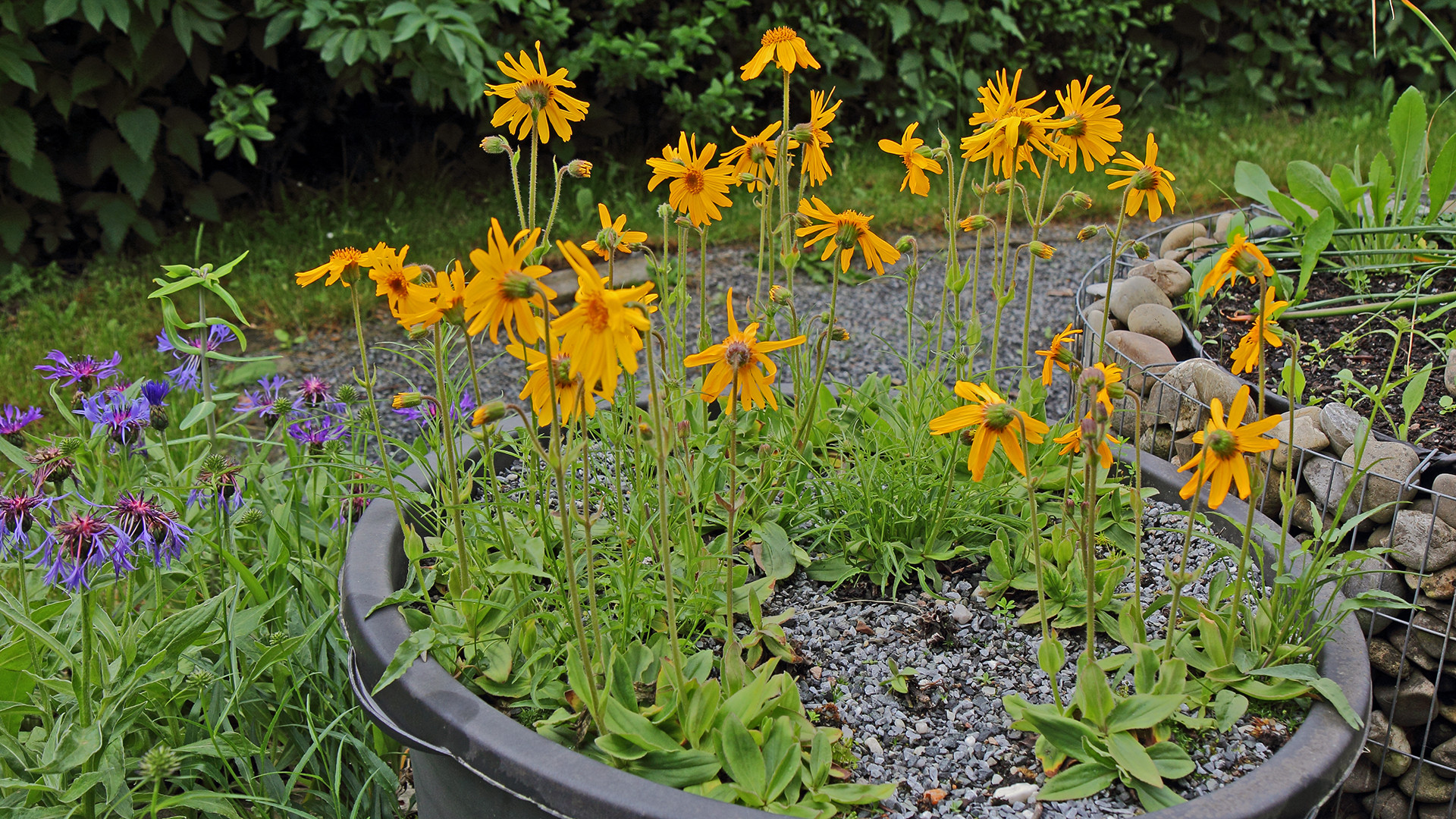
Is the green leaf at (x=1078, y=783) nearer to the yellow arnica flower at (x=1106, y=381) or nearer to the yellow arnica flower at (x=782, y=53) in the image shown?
the yellow arnica flower at (x=1106, y=381)

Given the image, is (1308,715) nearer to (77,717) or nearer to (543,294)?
(543,294)

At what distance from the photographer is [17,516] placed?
146 centimetres

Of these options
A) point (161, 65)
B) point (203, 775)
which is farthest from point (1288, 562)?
point (161, 65)

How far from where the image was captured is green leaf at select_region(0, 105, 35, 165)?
3.44m

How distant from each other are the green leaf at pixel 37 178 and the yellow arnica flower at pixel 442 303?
122 inches

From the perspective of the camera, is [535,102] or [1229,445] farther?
[535,102]

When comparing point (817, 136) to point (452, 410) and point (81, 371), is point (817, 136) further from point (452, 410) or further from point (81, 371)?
point (81, 371)

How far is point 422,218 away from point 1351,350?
126 inches

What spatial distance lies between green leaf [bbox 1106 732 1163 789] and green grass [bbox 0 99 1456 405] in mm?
Answer: 2686

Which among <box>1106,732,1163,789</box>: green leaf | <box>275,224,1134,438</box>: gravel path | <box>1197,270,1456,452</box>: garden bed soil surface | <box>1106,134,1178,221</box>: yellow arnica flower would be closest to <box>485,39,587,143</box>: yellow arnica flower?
<box>1106,134,1178,221</box>: yellow arnica flower

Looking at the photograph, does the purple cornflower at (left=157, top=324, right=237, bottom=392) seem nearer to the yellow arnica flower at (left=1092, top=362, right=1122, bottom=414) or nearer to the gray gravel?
the gray gravel

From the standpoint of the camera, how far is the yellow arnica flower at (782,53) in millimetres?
1624

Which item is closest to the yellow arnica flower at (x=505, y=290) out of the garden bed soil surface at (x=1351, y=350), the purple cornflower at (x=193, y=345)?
the purple cornflower at (x=193, y=345)

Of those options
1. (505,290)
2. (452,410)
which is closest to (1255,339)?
(505,290)
